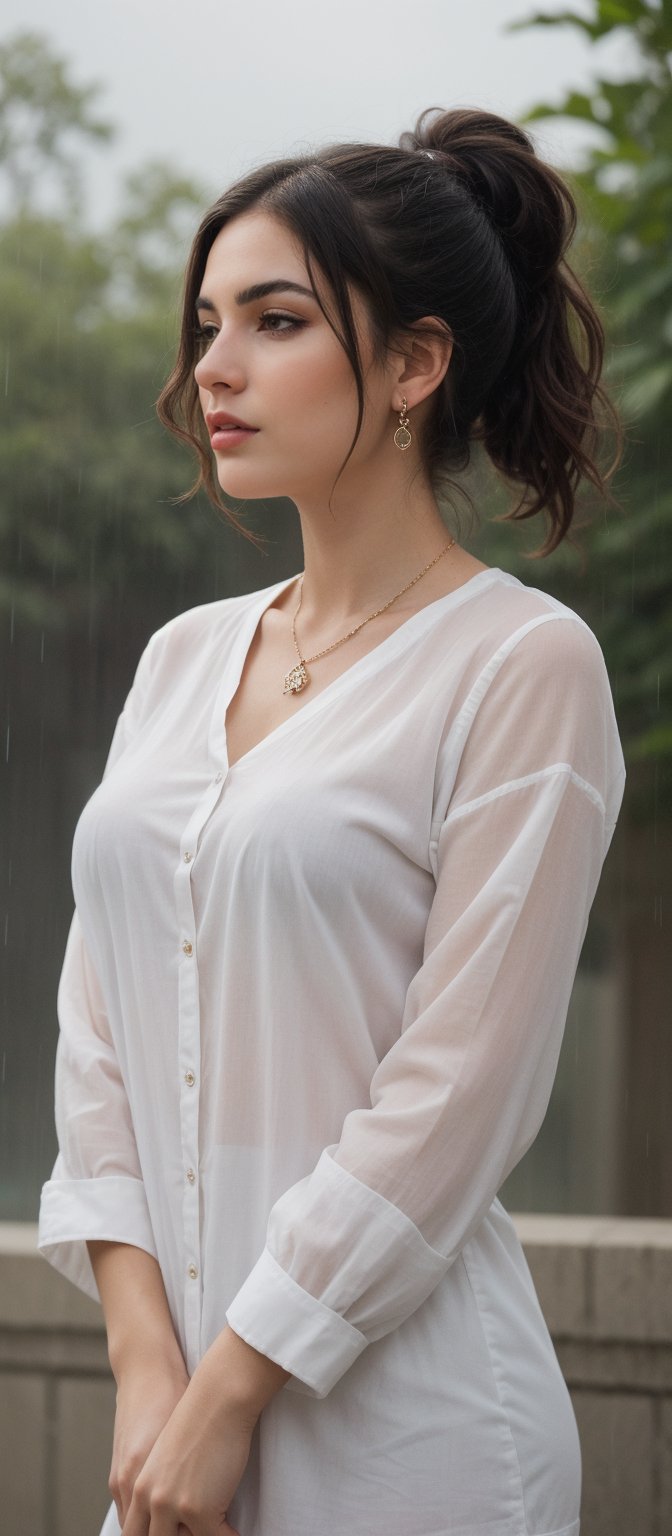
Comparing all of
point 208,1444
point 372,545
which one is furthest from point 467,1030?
point 372,545

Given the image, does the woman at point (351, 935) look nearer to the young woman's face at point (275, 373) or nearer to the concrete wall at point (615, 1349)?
the young woman's face at point (275, 373)

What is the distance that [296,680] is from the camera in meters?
1.25

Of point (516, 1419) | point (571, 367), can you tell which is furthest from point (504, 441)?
point (516, 1419)

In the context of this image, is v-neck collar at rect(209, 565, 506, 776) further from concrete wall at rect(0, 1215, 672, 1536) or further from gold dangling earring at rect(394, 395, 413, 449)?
concrete wall at rect(0, 1215, 672, 1536)

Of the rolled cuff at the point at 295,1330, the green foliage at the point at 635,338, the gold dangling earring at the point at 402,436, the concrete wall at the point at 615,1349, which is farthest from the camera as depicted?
the green foliage at the point at 635,338

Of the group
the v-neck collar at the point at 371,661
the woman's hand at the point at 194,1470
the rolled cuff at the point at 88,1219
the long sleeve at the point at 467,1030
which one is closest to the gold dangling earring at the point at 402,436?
the v-neck collar at the point at 371,661

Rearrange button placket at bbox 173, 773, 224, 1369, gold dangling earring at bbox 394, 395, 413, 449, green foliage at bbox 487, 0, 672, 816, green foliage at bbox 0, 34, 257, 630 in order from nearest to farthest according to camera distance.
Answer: button placket at bbox 173, 773, 224, 1369
gold dangling earring at bbox 394, 395, 413, 449
green foliage at bbox 487, 0, 672, 816
green foliage at bbox 0, 34, 257, 630

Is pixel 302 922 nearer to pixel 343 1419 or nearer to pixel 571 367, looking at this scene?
pixel 343 1419

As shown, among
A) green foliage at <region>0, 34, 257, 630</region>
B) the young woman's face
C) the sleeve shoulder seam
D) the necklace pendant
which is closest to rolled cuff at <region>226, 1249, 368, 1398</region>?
the sleeve shoulder seam

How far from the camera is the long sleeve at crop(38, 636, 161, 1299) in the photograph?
118 centimetres

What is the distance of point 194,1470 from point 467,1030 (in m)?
0.35

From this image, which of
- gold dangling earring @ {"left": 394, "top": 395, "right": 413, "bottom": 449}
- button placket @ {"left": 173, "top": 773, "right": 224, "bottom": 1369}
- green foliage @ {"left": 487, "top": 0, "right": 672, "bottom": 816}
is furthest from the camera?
green foliage @ {"left": 487, "top": 0, "right": 672, "bottom": 816}

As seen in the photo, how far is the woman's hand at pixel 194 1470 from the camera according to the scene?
3.31 ft

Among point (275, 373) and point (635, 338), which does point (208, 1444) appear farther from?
point (635, 338)
